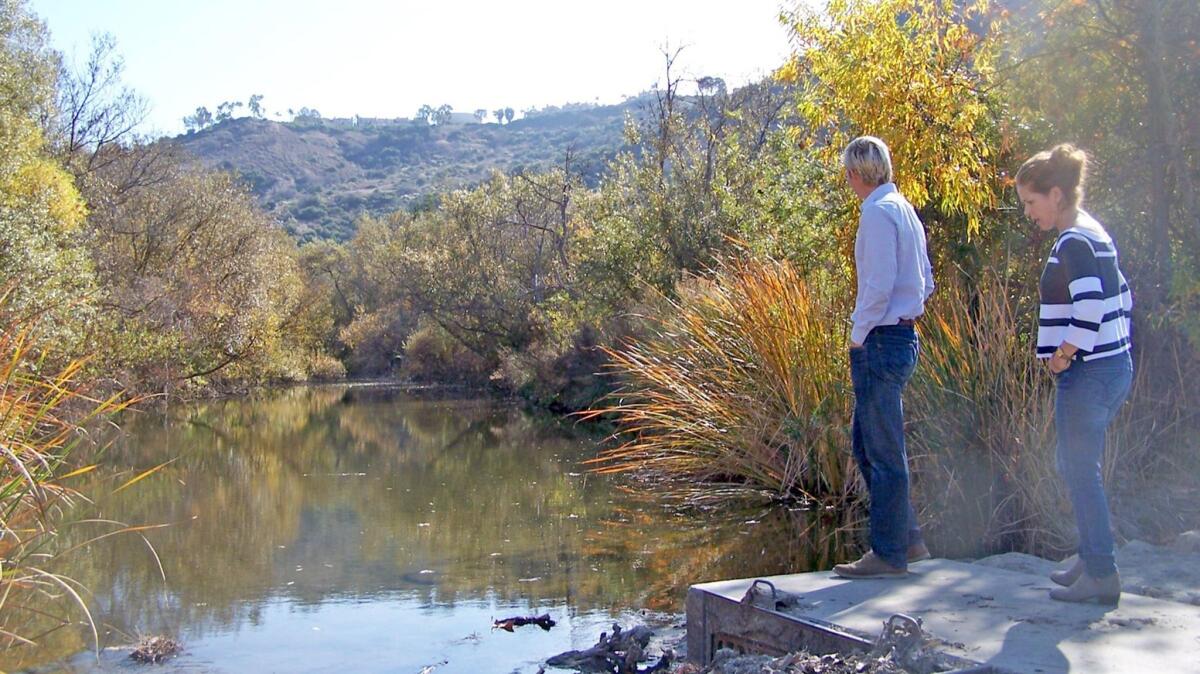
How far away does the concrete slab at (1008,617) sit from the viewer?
347 centimetres

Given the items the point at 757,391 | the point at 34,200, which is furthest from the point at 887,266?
the point at 34,200

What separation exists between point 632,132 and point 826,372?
15.5 metres

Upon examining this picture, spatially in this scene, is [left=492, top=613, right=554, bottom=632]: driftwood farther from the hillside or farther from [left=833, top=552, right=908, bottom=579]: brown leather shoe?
the hillside

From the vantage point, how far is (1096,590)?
13.3 ft

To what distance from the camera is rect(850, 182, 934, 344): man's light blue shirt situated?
Answer: 185 inches

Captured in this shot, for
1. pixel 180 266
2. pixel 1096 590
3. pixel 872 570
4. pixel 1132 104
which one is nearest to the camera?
pixel 1096 590

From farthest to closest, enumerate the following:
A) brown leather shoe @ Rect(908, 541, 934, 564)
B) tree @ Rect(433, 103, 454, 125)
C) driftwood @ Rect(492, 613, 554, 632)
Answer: tree @ Rect(433, 103, 454, 125), driftwood @ Rect(492, 613, 554, 632), brown leather shoe @ Rect(908, 541, 934, 564)

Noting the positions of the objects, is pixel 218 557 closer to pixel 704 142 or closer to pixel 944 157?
pixel 944 157

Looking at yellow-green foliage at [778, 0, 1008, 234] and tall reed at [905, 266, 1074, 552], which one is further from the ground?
yellow-green foliage at [778, 0, 1008, 234]

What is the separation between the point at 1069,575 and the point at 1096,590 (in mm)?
208

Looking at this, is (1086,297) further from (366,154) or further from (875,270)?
(366,154)

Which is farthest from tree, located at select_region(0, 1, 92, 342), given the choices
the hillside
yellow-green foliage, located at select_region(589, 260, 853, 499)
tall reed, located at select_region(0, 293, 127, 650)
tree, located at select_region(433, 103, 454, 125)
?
tree, located at select_region(433, 103, 454, 125)

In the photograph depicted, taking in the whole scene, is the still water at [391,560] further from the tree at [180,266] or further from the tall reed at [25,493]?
the tree at [180,266]

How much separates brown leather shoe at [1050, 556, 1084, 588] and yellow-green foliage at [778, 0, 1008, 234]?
4.36 m
